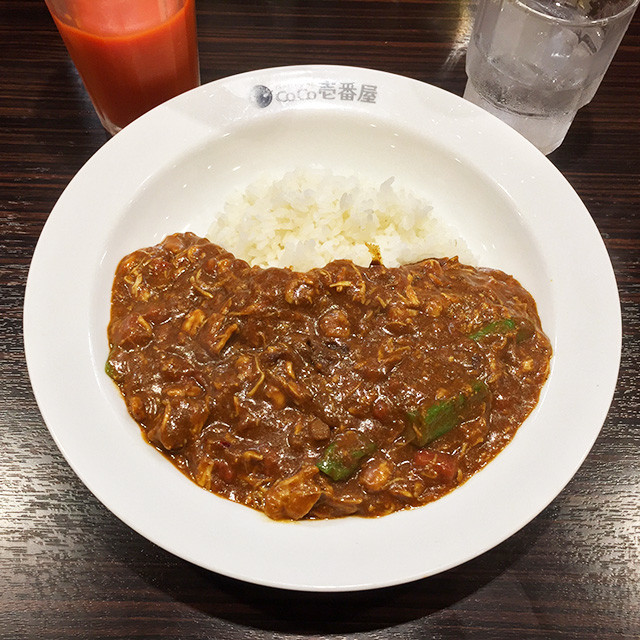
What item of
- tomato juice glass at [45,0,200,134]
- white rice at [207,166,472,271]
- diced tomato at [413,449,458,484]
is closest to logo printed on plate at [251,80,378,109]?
white rice at [207,166,472,271]

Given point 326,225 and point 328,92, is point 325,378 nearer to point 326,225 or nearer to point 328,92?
point 326,225

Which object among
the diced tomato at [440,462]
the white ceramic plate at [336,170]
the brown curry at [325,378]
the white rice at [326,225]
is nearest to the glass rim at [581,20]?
the white ceramic plate at [336,170]

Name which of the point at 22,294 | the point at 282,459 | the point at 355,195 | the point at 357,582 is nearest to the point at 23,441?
the point at 22,294

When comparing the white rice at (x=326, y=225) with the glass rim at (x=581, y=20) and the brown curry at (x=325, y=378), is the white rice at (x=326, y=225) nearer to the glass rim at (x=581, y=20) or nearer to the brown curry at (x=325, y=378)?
the brown curry at (x=325, y=378)

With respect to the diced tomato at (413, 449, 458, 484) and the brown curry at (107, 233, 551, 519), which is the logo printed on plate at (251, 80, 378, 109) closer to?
the brown curry at (107, 233, 551, 519)

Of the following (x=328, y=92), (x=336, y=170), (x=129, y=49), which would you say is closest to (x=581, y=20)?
(x=328, y=92)

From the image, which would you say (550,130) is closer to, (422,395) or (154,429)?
(422,395)
